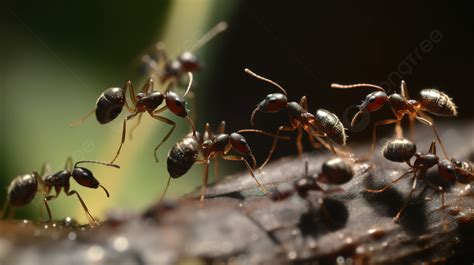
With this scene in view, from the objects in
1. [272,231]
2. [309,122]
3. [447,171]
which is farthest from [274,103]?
[272,231]

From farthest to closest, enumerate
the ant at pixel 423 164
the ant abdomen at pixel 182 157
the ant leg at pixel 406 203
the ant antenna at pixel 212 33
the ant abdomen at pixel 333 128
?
the ant antenna at pixel 212 33, the ant abdomen at pixel 333 128, the ant abdomen at pixel 182 157, the ant at pixel 423 164, the ant leg at pixel 406 203

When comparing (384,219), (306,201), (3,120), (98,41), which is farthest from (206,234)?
(98,41)

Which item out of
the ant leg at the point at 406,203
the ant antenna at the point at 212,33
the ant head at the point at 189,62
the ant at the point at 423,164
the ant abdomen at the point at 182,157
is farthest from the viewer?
the ant head at the point at 189,62

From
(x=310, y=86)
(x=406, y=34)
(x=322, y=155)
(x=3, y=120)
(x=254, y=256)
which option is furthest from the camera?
(x=406, y=34)

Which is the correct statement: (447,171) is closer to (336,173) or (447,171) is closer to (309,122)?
(336,173)

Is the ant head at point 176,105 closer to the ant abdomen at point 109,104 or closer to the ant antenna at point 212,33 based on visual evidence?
the ant abdomen at point 109,104

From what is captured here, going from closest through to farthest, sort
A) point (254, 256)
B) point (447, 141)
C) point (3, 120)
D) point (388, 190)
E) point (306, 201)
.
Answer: point (254, 256), point (306, 201), point (388, 190), point (3, 120), point (447, 141)

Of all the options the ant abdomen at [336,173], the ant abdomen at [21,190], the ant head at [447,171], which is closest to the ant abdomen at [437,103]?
the ant head at [447,171]

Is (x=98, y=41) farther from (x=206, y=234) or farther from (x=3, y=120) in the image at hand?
(x=206, y=234)
